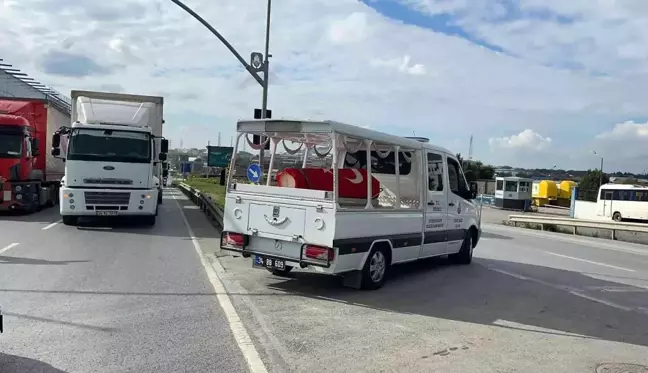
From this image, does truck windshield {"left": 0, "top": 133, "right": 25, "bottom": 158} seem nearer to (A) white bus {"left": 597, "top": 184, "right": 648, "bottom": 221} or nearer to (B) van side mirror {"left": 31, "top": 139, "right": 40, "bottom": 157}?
(B) van side mirror {"left": 31, "top": 139, "right": 40, "bottom": 157}

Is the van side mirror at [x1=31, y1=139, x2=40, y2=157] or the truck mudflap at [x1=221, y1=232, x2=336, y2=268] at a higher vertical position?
the van side mirror at [x1=31, y1=139, x2=40, y2=157]

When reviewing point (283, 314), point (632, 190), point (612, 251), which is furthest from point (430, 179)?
point (632, 190)

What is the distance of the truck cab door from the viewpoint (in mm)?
10719

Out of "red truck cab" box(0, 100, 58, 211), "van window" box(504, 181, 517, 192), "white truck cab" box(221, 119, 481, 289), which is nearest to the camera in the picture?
"white truck cab" box(221, 119, 481, 289)

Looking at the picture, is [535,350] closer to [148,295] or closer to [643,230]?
[148,295]

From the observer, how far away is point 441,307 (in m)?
8.33

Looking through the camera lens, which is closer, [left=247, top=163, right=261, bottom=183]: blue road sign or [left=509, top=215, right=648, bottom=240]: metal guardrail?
[left=247, top=163, right=261, bottom=183]: blue road sign

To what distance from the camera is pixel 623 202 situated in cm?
3944

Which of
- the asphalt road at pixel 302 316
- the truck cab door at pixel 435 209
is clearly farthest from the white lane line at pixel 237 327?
the truck cab door at pixel 435 209

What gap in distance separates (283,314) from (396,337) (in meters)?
1.55

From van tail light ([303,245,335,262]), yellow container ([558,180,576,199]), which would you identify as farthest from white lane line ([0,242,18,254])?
yellow container ([558,180,576,199])

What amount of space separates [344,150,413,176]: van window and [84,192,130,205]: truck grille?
30.4ft

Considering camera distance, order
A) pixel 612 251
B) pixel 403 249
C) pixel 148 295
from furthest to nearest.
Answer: pixel 612 251, pixel 403 249, pixel 148 295

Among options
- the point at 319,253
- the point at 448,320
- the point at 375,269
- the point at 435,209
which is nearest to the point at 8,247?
the point at 319,253
